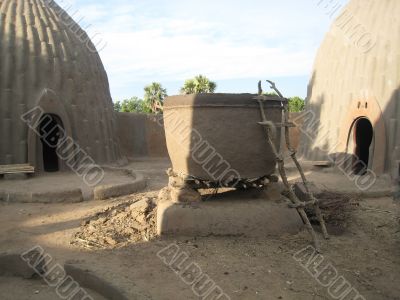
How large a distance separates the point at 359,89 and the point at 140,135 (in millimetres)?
7646

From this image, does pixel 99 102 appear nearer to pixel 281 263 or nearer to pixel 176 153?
pixel 176 153

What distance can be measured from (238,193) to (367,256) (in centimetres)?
170

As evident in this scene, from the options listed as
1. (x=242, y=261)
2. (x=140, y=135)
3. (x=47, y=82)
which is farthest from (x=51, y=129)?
(x=242, y=261)

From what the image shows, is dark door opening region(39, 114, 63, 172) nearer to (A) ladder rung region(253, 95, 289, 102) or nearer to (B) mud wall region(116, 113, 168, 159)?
(B) mud wall region(116, 113, 168, 159)

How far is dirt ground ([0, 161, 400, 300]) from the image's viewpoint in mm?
3311

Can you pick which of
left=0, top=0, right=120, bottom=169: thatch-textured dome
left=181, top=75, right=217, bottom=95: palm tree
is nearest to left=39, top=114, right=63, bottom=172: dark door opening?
left=0, top=0, right=120, bottom=169: thatch-textured dome

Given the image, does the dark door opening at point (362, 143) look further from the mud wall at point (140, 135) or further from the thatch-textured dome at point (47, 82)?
the mud wall at point (140, 135)

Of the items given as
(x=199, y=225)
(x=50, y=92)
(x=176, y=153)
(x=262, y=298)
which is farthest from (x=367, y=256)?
(x=50, y=92)

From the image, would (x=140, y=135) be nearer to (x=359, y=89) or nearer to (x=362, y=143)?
(x=362, y=143)

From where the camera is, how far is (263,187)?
502cm

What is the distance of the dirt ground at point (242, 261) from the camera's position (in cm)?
331

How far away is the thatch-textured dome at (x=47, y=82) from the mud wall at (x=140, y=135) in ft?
6.30

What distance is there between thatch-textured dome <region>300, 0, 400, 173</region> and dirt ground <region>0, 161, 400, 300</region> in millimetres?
3285

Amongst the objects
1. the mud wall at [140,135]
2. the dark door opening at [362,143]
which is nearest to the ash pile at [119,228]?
the dark door opening at [362,143]
